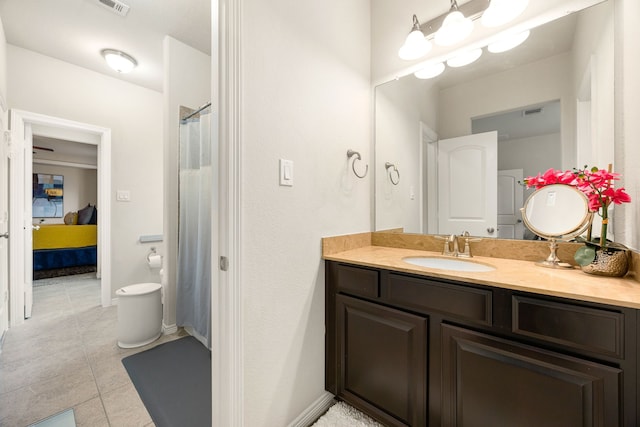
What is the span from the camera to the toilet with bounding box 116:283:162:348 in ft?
→ 6.35

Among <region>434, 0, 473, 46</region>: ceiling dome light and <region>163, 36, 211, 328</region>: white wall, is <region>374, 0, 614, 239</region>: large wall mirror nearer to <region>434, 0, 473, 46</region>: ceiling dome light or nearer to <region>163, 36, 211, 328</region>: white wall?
<region>434, 0, 473, 46</region>: ceiling dome light

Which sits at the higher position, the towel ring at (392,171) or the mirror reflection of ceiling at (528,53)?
the mirror reflection of ceiling at (528,53)

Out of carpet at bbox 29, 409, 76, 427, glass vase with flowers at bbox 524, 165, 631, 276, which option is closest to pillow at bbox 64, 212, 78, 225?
carpet at bbox 29, 409, 76, 427

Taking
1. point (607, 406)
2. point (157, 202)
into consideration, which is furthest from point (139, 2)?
point (607, 406)

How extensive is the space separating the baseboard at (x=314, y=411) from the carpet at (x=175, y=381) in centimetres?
47

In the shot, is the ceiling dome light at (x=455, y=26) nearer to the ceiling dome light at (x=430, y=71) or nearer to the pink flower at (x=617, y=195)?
the ceiling dome light at (x=430, y=71)

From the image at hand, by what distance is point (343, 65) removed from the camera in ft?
5.05

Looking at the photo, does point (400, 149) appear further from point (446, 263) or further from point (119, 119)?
point (119, 119)

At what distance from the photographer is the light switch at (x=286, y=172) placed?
1162mm

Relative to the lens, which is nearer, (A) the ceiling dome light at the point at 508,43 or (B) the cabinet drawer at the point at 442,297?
(B) the cabinet drawer at the point at 442,297

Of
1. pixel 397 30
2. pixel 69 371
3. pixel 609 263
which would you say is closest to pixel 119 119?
pixel 69 371

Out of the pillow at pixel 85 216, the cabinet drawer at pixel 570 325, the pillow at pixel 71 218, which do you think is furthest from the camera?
the pillow at pixel 71 218

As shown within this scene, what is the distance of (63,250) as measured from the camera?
415 centimetres

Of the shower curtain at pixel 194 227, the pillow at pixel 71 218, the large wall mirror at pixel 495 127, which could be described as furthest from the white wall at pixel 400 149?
the pillow at pixel 71 218
